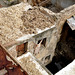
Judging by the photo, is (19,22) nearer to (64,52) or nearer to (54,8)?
(64,52)

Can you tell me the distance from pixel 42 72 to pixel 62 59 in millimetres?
8195

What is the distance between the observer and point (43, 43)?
13.3 meters

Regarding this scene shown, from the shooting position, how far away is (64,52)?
16766 mm

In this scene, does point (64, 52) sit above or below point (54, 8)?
below

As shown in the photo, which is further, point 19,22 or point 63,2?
point 63,2

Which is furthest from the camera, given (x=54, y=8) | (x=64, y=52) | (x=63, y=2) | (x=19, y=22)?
(x=54, y=8)

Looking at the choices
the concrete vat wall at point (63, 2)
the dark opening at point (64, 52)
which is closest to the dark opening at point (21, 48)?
the dark opening at point (64, 52)

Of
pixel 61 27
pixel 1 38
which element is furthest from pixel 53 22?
pixel 1 38

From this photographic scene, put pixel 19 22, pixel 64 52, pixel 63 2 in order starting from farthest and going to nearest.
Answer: pixel 63 2 → pixel 64 52 → pixel 19 22

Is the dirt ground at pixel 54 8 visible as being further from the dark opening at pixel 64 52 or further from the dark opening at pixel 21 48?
the dark opening at pixel 21 48

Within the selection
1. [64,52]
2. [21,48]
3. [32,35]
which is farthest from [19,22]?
[64,52]

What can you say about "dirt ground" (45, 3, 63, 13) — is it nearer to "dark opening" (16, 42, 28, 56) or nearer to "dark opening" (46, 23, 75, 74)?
"dark opening" (46, 23, 75, 74)

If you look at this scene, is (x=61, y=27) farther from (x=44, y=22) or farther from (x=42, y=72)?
(x=42, y=72)

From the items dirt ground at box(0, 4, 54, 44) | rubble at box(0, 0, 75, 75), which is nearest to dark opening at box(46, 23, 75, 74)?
rubble at box(0, 0, 75, 75)
